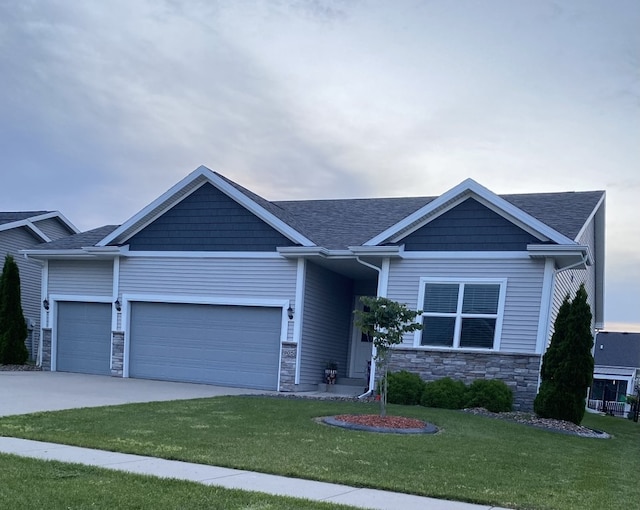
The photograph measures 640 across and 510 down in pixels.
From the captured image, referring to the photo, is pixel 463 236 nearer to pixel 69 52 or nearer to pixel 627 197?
→ pixel 627 197

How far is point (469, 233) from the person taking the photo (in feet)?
43.8

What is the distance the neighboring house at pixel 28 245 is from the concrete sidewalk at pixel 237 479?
17.2 meters

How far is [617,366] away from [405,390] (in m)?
28.3

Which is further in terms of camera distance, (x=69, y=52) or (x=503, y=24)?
(x=69, y=52)

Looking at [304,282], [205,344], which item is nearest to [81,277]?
[205,344]

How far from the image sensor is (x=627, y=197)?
19.2 metres

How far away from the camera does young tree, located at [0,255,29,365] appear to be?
17.9 meters

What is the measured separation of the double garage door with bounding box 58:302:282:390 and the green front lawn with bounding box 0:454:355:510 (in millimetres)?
9768

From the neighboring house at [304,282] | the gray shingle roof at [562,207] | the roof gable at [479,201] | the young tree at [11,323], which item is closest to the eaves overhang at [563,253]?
the neighboring house at [304,282]

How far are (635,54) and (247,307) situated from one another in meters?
10.6

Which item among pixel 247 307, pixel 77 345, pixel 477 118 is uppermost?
pixel 477 118

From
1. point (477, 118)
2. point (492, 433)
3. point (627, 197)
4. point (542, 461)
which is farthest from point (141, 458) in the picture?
point (627, 197)

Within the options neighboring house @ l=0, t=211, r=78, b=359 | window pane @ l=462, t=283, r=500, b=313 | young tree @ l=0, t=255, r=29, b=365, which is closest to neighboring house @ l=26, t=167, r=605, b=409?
window pane @ l=462, t=283, r=500, b=313

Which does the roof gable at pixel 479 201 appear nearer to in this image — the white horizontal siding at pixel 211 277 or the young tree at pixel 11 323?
the white horizontal siding at pixel 211 277
